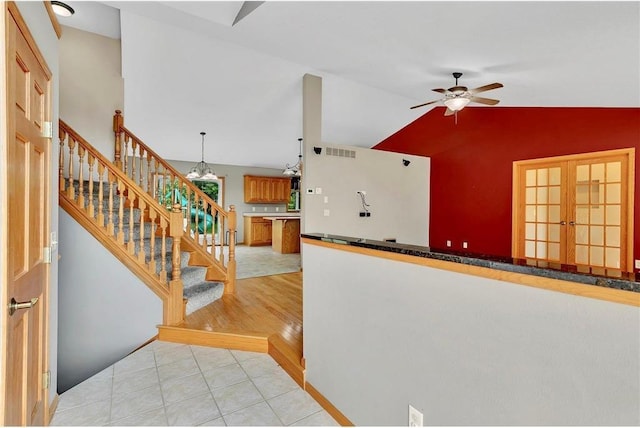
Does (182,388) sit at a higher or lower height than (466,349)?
lower

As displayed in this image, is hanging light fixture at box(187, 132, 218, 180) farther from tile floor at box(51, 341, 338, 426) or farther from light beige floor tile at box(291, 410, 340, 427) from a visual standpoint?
light beige floor tile at box(291, 410, 340, 427)

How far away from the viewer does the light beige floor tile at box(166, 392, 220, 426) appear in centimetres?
179

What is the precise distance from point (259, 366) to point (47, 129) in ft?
6.76

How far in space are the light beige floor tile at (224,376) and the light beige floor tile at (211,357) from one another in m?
0.06

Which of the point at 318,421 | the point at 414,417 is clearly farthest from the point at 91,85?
the point at 414,417

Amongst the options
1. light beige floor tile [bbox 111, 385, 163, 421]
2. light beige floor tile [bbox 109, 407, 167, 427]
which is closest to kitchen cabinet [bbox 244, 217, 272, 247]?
light beige floor tile [bbox 111, 385, 163, 421]

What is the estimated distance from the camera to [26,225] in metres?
1.31

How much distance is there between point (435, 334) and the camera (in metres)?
1.26

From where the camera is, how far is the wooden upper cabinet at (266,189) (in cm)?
836

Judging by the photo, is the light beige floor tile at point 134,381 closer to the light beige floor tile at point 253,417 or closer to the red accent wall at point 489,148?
the light beige floor tile at point 253,417

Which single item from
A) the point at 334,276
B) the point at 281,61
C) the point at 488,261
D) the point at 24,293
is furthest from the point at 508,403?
the point at 281,61

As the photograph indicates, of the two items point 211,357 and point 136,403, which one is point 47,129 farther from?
point 211,357

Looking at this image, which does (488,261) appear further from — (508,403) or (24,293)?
(24,293)

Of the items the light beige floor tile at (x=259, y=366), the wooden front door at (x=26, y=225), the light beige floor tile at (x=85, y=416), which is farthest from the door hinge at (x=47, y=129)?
the light beige floor tile at (x=259, y=366)
